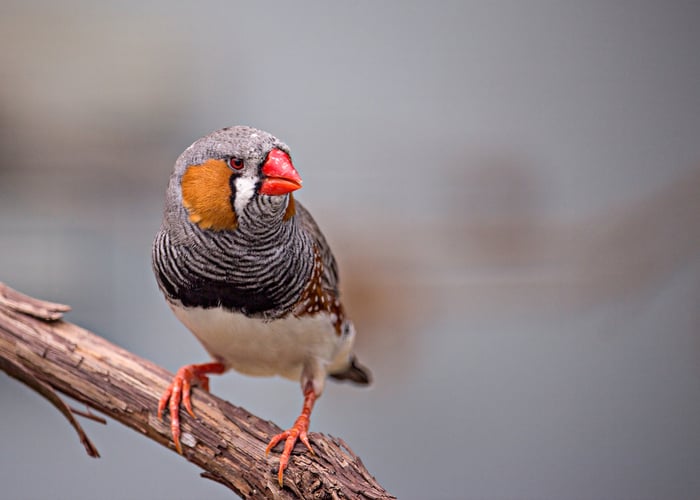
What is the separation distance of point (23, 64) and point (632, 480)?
8.53ft

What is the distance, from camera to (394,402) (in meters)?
2.71

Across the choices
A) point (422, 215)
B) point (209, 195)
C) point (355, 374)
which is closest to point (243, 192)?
point (209, 195)

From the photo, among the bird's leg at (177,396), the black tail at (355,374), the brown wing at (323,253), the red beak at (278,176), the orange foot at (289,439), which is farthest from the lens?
the black tail at (355,374)

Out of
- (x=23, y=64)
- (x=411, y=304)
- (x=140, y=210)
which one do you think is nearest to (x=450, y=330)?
(x=411, y=304)

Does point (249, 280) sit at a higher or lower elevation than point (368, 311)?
lower

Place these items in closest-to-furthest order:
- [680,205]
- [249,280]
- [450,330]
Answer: [249,280] → [680,205] → [450,330]

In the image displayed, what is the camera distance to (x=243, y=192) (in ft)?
4.24

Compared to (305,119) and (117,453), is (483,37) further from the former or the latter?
Result: (117,453)

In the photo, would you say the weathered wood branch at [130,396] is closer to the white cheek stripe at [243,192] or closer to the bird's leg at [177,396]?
the bird's leg at [177,396]

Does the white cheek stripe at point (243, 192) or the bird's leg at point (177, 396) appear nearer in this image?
the white cheek stripe at point (243, 192)

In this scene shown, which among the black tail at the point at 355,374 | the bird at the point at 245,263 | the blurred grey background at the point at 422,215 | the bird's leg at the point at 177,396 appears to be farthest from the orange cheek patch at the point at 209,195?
the blurred grey background at the point at 422,215

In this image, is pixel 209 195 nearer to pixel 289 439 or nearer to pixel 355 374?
pixel 289 439

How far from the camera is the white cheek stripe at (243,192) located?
1283 millimetres

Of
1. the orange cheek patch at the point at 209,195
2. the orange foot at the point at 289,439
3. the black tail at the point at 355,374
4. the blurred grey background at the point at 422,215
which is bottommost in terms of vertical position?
the orange foot at the point at 289,439
